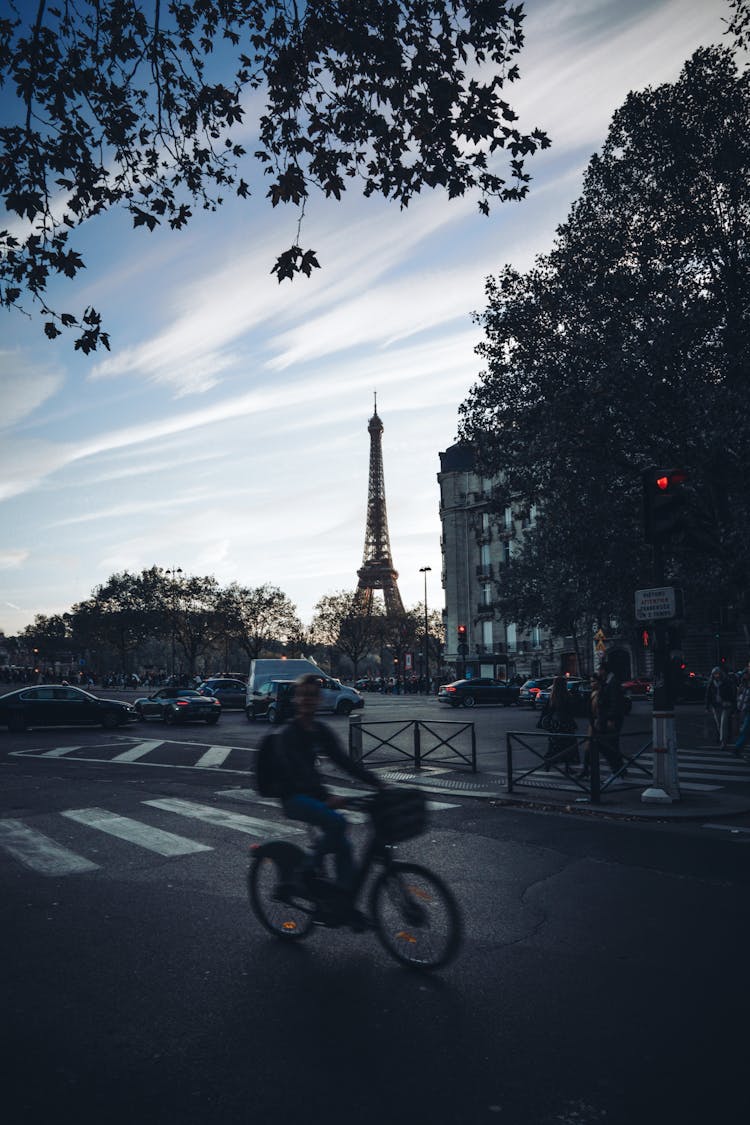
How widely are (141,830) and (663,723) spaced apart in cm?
647

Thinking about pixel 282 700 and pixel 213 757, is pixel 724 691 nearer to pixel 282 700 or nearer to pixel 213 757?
pixel 213 757

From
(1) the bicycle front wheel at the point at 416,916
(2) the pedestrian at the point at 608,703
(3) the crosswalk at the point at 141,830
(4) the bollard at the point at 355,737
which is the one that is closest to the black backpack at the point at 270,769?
(1) the bicycle front wheel at the point at 416,916

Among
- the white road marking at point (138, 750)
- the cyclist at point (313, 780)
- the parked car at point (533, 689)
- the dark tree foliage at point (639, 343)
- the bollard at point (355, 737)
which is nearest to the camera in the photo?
the cyclist at point (313, 780)

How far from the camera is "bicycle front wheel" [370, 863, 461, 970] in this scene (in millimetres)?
4660

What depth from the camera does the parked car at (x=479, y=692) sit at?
37938 millimetres

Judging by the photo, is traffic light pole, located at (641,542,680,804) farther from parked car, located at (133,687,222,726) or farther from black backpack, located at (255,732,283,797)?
parked car, located at (133,687,222,726)

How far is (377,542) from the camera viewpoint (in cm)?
8975

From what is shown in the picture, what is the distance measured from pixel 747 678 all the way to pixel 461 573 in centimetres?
5584

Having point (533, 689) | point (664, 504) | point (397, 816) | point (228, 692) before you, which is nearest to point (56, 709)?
point (228, 692)

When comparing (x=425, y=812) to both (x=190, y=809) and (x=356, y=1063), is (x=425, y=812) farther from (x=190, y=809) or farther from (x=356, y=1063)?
(x=190, y=809)

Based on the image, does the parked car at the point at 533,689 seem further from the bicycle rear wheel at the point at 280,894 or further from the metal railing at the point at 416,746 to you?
the bicycle rear wheel at the point at 280,894

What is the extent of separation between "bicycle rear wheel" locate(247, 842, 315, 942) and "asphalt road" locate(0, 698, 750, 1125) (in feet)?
0.39

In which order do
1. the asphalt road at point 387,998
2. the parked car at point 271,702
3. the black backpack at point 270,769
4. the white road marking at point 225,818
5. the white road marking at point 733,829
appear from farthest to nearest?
1. the parked car at point 271,702
2. the white road marking at point 225,818
3. the white road marking at point 733,829
4. the black backpack at point 270,769
5. the asphalt road at point 387,998

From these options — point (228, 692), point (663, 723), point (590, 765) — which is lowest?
point (228, 692)
